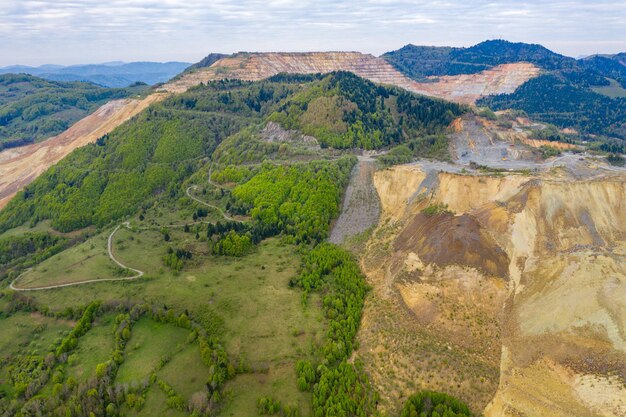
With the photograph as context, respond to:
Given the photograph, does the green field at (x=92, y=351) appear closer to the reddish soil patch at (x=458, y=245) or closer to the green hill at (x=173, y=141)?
the reddish soil patch at (x=458, y=245)

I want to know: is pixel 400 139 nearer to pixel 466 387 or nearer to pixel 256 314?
pixel 256 314

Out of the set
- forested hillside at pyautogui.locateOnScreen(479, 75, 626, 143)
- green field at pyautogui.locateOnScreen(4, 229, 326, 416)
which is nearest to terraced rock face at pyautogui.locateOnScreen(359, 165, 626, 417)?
green field at pyautogui.locateOnScreen(4, 229, 326, 416)

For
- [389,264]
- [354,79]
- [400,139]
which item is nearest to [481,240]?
[389,264]

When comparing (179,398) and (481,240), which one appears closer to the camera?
(179,398)

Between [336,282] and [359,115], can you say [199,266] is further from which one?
[359,115]

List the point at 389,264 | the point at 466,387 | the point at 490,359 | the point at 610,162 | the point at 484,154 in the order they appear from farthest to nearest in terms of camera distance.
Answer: the point at 484,154, the point at 610,162, the point at 389,264, the point at 490,359, the point at 466,387

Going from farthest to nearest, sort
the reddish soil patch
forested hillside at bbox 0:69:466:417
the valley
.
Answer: the reddish soil patch
forested hillside at bbox 0:69:466:417
the valley

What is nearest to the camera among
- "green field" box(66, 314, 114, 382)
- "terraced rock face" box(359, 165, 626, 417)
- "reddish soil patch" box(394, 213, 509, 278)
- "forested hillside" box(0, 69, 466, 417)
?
"terraced rock face" box(359, 165, 626, 417)

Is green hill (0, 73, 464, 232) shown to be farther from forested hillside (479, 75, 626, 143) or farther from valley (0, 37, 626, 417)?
forested hillside (479, 75, 626, 143)
